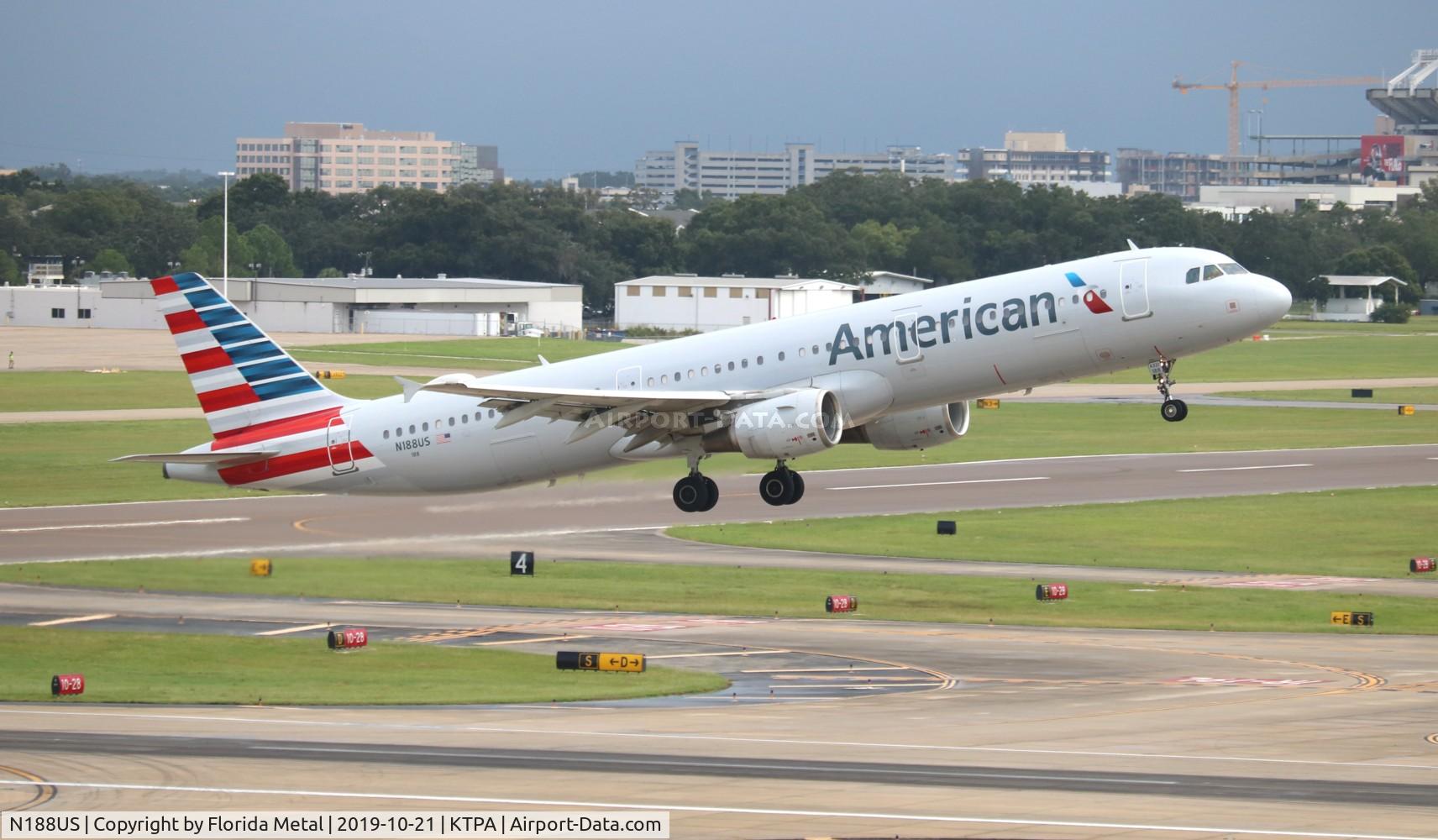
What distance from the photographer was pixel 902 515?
9125 cm

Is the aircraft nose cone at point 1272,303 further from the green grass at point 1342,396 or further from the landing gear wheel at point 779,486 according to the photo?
the green grass at point 1342,396

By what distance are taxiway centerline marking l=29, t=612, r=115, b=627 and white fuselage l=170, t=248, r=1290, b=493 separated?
13806 millimetres

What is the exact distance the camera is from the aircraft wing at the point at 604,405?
52.9 meters

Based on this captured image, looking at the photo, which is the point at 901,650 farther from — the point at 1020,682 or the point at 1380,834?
the point at 1380,834

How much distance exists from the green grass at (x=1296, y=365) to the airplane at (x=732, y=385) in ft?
352

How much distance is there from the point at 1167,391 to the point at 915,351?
697 centimetres

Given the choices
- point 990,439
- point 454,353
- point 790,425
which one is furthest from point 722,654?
point 454,353

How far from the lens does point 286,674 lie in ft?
187

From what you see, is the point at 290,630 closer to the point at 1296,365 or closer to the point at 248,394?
the point at 248,394

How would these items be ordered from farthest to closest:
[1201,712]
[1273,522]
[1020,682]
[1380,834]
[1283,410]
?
[1283,410] → [1273,522] → [1020,682] → [1201,712] → [1380,834]

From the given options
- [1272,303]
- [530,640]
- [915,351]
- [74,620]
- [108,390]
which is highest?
[1272,303]

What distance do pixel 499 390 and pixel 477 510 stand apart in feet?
106

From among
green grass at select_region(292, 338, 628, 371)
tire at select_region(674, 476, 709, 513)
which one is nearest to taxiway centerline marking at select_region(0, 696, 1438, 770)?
tire at select_region(674, 476, 709, 513)

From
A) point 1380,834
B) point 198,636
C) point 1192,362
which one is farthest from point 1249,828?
point 1192,362
